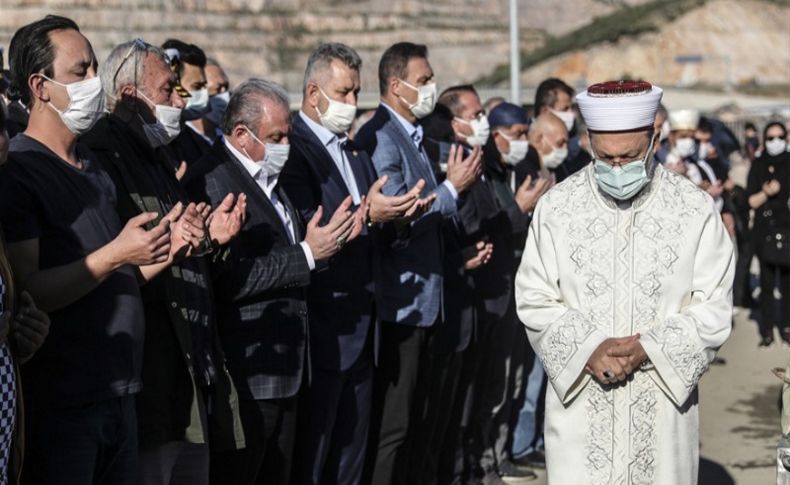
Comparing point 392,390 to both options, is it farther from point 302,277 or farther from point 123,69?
point 123,69

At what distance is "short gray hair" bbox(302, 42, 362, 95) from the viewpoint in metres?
6.55

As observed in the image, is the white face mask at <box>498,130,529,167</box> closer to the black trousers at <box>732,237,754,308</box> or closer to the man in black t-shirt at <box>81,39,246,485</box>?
the man in black t-shirt at <box>81,39,246,485</box>

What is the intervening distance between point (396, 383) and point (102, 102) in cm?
269

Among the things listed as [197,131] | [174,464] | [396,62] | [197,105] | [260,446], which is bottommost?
[260,446]

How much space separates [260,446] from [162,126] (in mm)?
1357

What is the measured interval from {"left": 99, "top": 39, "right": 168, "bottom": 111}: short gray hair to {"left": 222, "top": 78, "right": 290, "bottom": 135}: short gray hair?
607 mm

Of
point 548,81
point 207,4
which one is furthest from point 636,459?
point 207,4

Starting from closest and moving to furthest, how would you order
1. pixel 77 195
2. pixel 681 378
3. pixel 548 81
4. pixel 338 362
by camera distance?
pixel 77 195
pixel 681 378
pixel 338 362
pixel 548 81

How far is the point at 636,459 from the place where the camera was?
5.16m

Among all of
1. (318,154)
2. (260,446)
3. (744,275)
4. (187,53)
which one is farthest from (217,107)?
(744,275)

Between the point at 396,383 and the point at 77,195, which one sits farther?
the point at 396,383

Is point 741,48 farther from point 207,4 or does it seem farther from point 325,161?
point 325,161

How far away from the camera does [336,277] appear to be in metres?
6.19

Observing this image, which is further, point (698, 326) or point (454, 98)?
point (454, 98)
